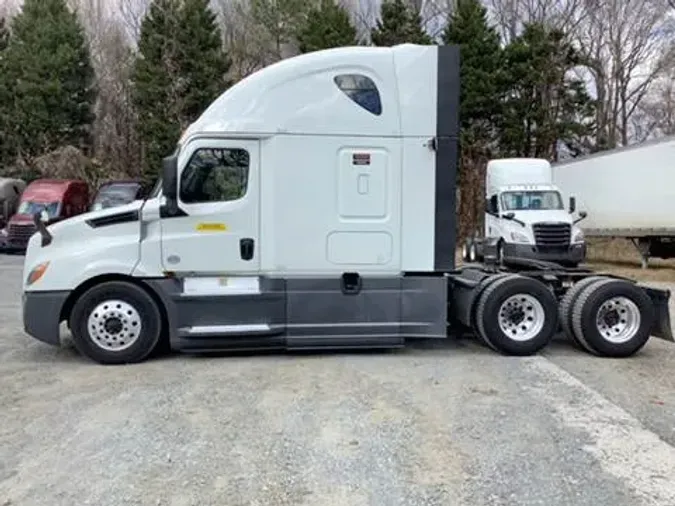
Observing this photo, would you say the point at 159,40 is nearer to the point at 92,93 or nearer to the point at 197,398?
the point at 92,93

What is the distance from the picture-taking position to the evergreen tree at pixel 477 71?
3228cm

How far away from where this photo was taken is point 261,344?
316 inches

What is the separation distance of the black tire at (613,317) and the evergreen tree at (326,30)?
27532mm

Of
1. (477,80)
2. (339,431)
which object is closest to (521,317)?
(339,431)

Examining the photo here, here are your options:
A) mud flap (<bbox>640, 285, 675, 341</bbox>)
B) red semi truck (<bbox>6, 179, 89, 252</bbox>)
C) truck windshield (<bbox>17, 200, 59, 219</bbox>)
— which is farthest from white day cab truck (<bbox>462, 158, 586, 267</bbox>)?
truck windshield (<bbox>17, 200, 59, 219</bbox>)

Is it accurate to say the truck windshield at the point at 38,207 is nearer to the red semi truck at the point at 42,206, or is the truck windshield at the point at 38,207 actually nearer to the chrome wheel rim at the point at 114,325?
the red semi truck at the point at 42,206

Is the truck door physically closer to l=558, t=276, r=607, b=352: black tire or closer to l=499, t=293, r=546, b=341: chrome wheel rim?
l=499, t=293, r=546, b=341: chrome wheel rim

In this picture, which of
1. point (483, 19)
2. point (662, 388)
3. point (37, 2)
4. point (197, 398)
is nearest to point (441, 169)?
point (662, 388)

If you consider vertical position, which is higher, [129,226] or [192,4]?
[192,4]

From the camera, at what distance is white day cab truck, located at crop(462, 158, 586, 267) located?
1984 cm

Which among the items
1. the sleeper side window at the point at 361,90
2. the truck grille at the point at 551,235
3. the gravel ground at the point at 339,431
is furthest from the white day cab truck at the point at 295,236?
the truck grille at the point at 551,235

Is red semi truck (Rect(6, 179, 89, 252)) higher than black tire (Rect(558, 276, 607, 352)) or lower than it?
higher

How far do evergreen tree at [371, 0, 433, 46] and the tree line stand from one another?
56 millimetres

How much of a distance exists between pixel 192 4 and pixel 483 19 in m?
13.3
